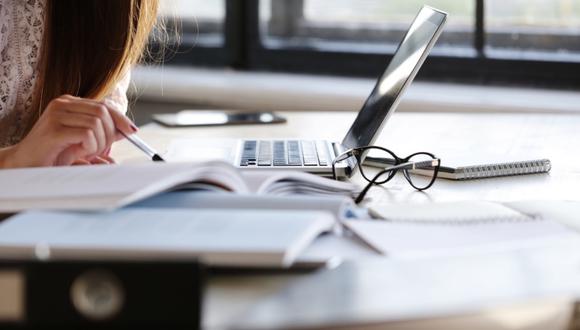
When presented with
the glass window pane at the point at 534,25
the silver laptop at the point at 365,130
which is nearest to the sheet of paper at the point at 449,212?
the silver laptop at the point at 365,130

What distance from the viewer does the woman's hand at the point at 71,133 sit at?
99cm

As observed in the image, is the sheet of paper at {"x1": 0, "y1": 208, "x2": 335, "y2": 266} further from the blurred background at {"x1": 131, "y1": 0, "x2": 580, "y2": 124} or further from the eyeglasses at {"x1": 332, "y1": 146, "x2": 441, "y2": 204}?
the blurred background at {"x1": 131, "y1": 0, "x2": 580, "y2": 124}

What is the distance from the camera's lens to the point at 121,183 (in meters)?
0.80

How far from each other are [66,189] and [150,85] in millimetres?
1698

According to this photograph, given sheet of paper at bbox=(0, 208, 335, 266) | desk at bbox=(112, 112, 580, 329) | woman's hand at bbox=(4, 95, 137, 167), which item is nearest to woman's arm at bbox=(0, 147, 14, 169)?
woman's hand at bbox=(4, 95, 137, 167)

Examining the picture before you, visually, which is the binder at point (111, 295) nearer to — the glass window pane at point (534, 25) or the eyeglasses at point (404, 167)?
the eyeglasses at point (404, 167)

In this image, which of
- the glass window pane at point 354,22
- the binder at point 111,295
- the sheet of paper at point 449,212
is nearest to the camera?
the binder at point 111,295

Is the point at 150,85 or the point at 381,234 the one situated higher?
the point at 381,234

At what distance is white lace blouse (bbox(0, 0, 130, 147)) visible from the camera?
139 centimetres

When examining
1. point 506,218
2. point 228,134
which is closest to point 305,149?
point 228,134

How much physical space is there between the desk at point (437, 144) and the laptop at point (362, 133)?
8 centimetres

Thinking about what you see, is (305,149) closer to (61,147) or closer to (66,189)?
(61,147)

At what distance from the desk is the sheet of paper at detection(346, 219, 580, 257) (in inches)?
4.0

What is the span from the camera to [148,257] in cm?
64
